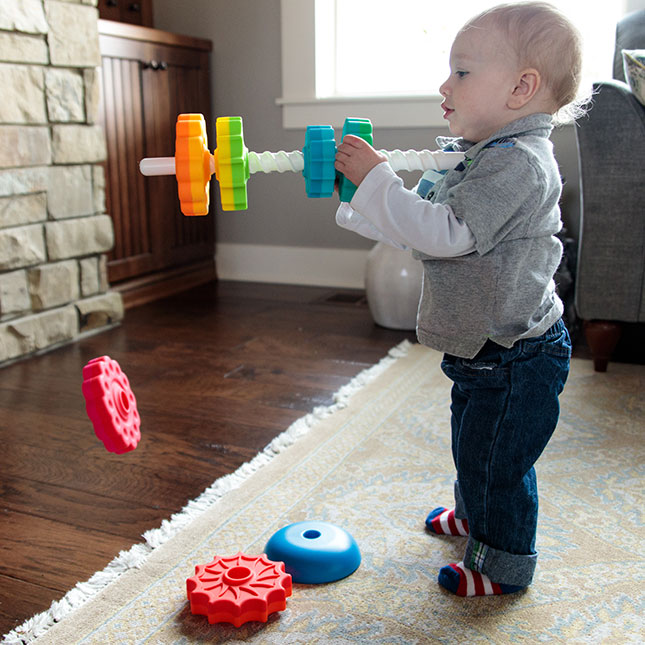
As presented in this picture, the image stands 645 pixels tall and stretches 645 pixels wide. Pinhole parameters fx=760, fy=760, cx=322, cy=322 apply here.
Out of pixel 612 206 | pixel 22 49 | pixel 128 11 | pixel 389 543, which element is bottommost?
pixel 389 543

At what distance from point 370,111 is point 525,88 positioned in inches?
76.7

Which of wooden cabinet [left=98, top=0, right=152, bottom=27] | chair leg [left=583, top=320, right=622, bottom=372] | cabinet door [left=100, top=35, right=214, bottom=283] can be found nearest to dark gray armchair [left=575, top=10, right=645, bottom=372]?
chair leg [left=583, top=320, right=622, bottom=372]

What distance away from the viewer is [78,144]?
7.21 feet

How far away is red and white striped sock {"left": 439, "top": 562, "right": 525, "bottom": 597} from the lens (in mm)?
1010

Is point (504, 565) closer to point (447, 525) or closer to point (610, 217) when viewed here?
point (447, 525)

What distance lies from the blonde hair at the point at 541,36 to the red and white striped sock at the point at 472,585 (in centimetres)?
64

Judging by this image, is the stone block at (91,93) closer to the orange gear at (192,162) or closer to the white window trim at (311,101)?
the white window trim at (311,101)

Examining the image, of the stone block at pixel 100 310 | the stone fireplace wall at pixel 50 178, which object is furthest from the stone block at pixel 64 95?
the stone block at pixel 100 310

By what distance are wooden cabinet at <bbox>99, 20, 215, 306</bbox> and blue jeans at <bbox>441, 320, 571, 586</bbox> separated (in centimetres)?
182

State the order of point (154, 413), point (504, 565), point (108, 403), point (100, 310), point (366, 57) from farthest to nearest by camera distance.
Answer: point (366, 57), point (100, 310), point (154, 413), point (108, 403), point (504, 565)

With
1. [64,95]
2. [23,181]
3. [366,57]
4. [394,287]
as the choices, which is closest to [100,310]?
[23,181]

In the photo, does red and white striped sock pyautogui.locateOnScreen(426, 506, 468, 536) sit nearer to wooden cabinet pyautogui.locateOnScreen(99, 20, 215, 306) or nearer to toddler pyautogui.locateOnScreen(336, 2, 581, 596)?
toddler pyautogui.locateOnScreen(336, 2, 581, 596)

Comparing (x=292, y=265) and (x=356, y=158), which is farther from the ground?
(x=356, y=158)

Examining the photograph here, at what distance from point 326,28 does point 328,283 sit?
0.97 metres
